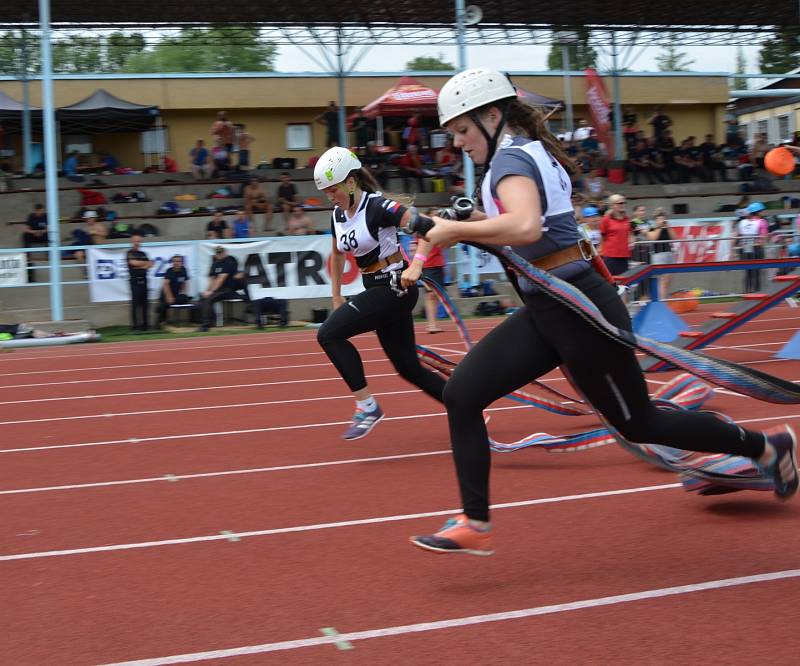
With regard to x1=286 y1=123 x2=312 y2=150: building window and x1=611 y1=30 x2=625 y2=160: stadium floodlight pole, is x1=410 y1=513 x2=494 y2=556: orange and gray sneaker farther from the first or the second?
x1=286 y1=123 x2=312 y2=150: building window

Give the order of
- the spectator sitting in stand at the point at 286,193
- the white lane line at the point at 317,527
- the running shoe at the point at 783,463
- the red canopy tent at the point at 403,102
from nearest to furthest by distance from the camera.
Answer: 1. the running shoe at the point at 783,463
2. the white lane line at the point at 317,527
3. the spectator sitting in stand at the point at 286,193
4. the red canopy tent at the point at 403,102

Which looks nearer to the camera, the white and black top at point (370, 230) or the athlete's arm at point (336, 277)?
the white and black top at point (370, 230)

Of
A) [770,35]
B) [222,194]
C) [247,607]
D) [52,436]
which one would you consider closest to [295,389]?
[52,436]

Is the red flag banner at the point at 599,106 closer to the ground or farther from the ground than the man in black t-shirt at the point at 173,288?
farther from the ground

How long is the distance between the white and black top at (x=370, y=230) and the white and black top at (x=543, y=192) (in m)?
2.75

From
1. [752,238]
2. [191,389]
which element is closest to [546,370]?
[191,389]

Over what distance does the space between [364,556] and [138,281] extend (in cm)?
1544

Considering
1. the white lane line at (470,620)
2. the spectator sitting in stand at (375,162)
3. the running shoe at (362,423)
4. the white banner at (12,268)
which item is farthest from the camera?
the spectator sitting in stand at (375,162)

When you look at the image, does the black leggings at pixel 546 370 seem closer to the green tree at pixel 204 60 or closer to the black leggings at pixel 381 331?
the black leggings at pixel 381 331

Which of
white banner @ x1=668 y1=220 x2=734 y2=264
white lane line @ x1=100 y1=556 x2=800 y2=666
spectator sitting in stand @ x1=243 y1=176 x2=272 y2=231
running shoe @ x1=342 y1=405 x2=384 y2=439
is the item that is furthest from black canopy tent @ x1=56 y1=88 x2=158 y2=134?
white lane line @ x1=100 y1=556 x2=800 y2=666

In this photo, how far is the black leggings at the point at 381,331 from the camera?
7004 millimetres

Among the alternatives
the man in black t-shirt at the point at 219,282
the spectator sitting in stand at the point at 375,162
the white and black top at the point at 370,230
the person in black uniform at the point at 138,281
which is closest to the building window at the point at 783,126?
the spectator sitting in stand at the point at 375,162

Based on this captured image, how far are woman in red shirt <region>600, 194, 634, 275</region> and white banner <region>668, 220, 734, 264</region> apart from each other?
5453 mm

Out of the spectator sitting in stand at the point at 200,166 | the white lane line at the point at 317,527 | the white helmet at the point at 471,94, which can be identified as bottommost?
the white lane line at the point at 317,527
